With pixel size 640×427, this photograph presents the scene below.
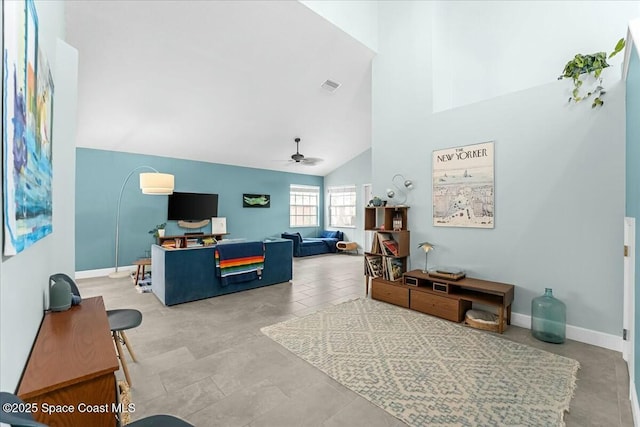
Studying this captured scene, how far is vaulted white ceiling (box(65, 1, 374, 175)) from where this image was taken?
328 cm

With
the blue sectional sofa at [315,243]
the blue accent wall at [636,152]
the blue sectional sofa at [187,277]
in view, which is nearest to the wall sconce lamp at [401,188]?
the blue accent wall at [636,152]

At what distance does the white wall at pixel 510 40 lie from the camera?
306cm

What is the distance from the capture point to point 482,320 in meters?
3.12

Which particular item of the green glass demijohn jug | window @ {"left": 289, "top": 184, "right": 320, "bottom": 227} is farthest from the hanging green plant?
window @ {"left": 289, "top": 184, "right": 320, "bottom": 227}

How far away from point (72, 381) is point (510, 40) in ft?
16.7

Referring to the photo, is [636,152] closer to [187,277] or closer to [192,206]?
[187,277]

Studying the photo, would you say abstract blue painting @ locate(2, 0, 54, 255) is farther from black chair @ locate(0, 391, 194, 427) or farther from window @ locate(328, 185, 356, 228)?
window @ locate(328, 185, 356, 228)

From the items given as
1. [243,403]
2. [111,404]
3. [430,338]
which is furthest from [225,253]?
[111,404]

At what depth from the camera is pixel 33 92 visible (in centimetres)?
122

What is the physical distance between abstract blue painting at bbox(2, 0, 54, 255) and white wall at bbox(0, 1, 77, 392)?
0.12 meters

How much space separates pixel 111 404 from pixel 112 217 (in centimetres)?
577

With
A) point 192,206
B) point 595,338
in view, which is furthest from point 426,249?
point 192,206

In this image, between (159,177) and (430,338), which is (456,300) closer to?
(430,338)

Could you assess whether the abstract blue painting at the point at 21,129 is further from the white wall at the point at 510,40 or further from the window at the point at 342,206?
the window at the point at 342,206
